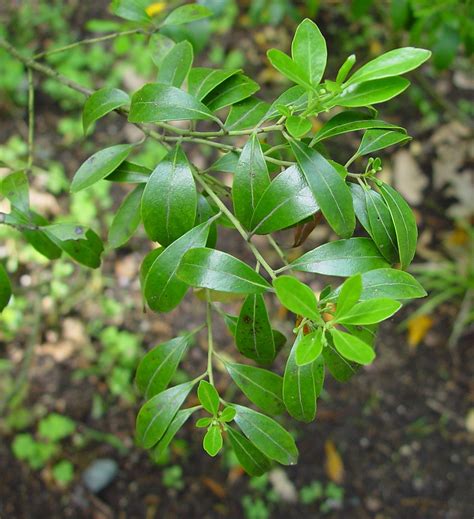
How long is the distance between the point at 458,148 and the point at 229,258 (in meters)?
2.09

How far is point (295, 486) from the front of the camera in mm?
2082

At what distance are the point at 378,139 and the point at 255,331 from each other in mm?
326

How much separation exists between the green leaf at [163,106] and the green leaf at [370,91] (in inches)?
7.9

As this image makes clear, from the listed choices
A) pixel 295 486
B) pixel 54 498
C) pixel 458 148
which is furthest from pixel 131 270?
pixel 458 148

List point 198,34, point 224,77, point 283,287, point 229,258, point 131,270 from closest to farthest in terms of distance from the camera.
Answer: point 283,287
point 229,258
point 224,77
point 198,34
point 131,270

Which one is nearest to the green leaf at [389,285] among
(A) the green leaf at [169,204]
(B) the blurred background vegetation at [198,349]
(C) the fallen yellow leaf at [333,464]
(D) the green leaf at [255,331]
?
(D) the green leaf at [255,331]

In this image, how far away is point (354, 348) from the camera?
0.67 m

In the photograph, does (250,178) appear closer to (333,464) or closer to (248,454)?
(248,454)

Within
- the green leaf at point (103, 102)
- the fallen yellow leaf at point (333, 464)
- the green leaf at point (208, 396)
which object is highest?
the green leaf at point (103, 102)

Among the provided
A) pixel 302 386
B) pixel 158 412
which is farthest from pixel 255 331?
pixel 158 412

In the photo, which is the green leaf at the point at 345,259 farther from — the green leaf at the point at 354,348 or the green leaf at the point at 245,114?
the green leaf at the point at 245,114

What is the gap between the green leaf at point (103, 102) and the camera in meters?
0.92

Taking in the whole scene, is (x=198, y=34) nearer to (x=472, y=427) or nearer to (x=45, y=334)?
(x=45, y=334)

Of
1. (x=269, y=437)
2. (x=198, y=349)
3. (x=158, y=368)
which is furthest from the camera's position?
(x=198, y=349)
